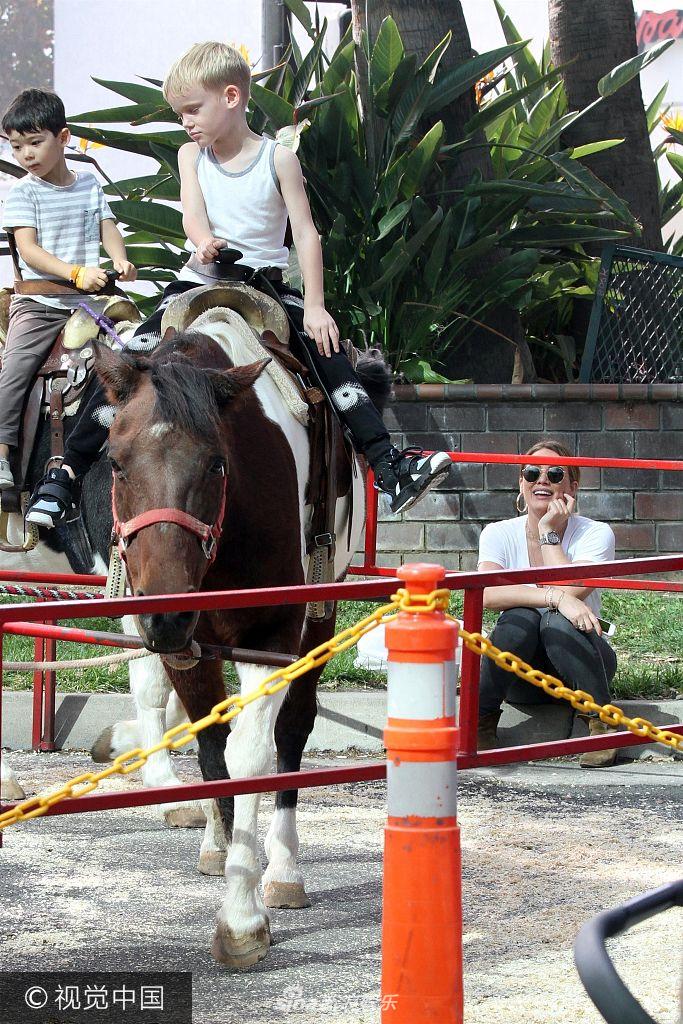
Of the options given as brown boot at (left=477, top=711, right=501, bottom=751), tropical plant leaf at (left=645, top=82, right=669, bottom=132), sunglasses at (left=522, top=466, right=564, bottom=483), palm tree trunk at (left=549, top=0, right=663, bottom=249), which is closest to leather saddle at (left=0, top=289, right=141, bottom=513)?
sunglasses at (left=522, top=466, right=564, bottom=483)

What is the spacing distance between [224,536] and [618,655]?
14.4 ft

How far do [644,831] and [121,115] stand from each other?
756 cm

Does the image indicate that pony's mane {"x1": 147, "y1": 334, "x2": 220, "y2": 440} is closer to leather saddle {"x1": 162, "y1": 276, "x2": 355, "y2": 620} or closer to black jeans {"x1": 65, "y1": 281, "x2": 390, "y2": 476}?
leather saddle {"x1": 162, "y1": 276, "x2": 355, "y2": 620}

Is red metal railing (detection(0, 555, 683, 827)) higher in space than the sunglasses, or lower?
lower

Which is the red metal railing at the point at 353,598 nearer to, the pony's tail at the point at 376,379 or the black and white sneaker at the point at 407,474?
the black and white sneaker at the point at 407,474

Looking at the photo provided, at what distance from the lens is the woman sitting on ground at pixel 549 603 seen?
7.07 meters

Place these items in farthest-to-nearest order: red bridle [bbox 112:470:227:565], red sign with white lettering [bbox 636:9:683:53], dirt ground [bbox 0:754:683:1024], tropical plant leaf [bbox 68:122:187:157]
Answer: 1. red sign with white lettering [bbox 636:9:683:53]
2. tropical plant leaf [bbox 68:122:187:157]
3. red bridle [bbox 112:470:227:565]
4. dirt ground [bbox 0:754:683:1024]

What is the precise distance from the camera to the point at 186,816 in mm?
6125

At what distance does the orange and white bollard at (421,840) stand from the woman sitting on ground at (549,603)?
4.08 m

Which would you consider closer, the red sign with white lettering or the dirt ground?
the dirt ground

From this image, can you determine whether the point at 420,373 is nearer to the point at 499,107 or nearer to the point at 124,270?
Result: the point at 499,107

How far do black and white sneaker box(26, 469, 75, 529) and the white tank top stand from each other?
2.98 feet

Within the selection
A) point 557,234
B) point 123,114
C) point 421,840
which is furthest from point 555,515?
point 123,114

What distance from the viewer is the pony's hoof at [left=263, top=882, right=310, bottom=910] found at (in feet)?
16.2
